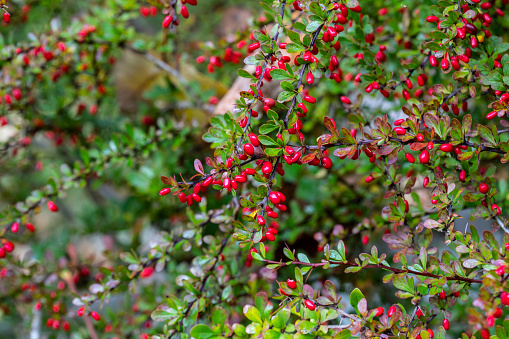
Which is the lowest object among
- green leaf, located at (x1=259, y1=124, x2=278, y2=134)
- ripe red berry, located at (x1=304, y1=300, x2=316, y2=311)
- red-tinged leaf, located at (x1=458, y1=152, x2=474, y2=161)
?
ripe red berry, located at (x1=304, y1=300, x2=316, y2=311)

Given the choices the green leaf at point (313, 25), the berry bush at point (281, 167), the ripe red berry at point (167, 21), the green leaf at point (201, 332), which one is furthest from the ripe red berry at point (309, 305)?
the ripe red berry at point (167, 21)

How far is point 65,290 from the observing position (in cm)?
161

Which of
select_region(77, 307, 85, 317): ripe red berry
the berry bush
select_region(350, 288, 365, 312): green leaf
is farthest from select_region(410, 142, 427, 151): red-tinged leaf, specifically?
select_region(77, 307, 85, 317): ripe red berry

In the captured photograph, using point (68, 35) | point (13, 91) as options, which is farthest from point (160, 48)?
point (13, 91)

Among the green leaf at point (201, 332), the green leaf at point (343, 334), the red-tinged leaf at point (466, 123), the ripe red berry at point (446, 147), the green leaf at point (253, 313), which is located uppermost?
the red-tinged leaf at point (466, 123)

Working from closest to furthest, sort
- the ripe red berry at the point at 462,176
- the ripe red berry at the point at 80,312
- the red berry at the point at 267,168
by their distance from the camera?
the red berry at the point at 267,168 < the ripe red berry at the point at 462,176 < the ripe red berry at the point at 80,312

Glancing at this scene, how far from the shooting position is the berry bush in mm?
654

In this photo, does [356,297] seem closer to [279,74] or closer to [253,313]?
[253,313]

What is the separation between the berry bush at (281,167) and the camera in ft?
2.15

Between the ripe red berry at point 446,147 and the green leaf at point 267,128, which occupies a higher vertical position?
the green leaf at point 267,128

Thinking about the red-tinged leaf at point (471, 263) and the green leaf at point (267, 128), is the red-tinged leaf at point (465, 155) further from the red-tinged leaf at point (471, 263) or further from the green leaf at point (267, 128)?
the green leaf at point (267, 128)

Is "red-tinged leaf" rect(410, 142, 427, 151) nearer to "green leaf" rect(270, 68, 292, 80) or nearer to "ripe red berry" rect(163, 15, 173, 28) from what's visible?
"green leaf" rect(270, 68, 292, 80)

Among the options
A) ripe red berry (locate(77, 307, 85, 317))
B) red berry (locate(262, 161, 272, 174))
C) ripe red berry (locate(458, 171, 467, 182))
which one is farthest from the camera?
ripe red berry (locate(77, 307, 85, 317))

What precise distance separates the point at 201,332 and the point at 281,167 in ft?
1.06
